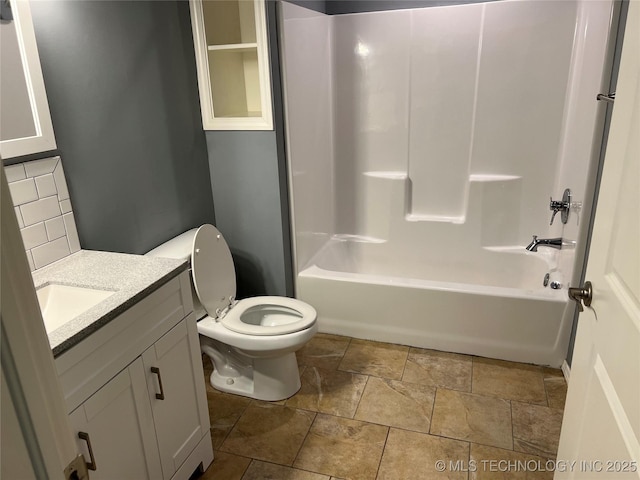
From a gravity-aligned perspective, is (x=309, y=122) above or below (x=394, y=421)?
above

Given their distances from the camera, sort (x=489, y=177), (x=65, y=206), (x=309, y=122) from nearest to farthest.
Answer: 1. (x=65, y=206)
2. (x=309, y=122)
3. (x=489, y=177)

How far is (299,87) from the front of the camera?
8.86 feet

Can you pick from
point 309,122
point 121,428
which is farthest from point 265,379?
point 309,122

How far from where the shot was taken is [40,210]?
172 centimetres

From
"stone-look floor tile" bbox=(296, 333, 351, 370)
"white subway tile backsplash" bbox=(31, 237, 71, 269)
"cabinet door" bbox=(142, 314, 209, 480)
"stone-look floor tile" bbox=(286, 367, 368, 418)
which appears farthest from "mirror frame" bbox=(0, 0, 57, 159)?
"stone-look floor tile" bbox=(296, 333, 351, 370)

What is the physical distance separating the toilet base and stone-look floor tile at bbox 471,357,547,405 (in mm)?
901

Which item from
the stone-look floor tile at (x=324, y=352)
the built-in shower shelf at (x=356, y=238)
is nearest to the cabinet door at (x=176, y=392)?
the stone-look floor tile at (x=324, y=352)

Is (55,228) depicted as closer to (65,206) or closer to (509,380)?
(65,206)

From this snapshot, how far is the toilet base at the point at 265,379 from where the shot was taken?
2330 mm

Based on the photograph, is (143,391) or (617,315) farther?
(143,391)

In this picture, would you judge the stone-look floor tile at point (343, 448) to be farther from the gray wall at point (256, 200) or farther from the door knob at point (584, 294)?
the door knob at point (584, 294)

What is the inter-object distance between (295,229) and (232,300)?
1.93ft

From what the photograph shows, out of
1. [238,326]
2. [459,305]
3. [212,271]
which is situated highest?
[212,271]

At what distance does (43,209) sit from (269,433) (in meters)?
1.30
